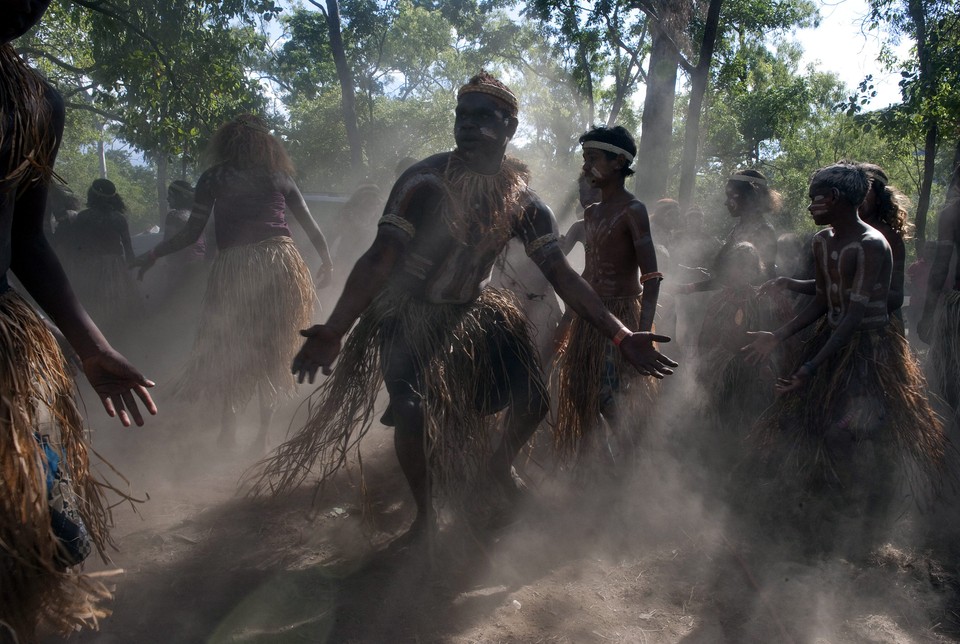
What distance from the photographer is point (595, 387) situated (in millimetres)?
3701

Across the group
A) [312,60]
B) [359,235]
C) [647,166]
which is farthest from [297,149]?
[359,235]

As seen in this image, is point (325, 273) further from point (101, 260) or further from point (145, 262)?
point (101, 260)

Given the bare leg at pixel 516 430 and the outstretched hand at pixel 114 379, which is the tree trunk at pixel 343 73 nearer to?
the bare leg at pixel 516 430

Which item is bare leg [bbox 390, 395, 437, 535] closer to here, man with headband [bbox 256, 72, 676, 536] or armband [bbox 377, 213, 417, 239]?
man with headband [bbox 256, 72, 676, 536]

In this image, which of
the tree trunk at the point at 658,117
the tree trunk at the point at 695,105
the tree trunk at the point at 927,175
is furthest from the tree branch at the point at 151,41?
the tree trunk at the point at 927,175

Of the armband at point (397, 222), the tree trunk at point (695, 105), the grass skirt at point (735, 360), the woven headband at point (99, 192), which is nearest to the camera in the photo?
the armband at point (397, 222)

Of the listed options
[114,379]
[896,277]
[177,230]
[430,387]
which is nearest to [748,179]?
[896,277]

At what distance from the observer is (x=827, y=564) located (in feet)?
9.91

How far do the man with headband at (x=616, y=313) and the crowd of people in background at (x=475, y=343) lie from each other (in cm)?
1

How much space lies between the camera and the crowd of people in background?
1887 millimetres

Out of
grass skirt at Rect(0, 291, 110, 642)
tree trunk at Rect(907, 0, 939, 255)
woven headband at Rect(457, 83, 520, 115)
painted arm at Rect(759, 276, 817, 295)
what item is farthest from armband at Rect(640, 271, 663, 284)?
tree trunk at Rect(907, 0, 939, 255)

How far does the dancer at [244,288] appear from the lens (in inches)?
177

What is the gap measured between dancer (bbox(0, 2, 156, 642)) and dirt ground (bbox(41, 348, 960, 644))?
0.46 metres

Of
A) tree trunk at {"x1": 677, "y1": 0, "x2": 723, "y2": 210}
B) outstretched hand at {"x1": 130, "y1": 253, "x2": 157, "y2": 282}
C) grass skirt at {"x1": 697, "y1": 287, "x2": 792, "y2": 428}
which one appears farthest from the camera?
tree trunk at {"x1": 677, "y1": 0, "x2": 723, "y2": 210}
